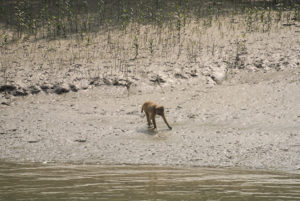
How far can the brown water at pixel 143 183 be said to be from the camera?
4.88 meters

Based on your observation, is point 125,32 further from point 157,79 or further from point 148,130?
point 148,130

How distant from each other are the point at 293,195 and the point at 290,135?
123 inches

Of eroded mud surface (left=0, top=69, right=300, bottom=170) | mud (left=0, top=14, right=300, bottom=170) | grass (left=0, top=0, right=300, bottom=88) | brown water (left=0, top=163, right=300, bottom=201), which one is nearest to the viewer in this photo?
brown water (left=0, top=163, right=300, bottom=201)

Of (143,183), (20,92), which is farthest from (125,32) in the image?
(143,183)

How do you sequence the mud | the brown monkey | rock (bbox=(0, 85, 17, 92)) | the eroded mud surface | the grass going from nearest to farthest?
the eroded mud surface < the mud < the brown monkey < rock (bbox=(0, 85, 17, 92)) < the grass

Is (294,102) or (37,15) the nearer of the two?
(294,102)

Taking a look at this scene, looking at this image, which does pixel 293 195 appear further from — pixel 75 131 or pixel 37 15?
pixel 37 15

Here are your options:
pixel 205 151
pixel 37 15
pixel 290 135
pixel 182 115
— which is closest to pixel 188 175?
pixel 205 151

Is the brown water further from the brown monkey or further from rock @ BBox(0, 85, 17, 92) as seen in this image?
rock @ BBox(0, 85, 17, 92)

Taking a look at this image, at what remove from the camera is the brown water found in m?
4.88

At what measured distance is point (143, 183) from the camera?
5.45 meters

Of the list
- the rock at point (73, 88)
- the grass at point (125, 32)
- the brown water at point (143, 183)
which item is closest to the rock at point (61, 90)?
the rock at point (73, 88)

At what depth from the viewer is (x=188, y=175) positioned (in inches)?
230

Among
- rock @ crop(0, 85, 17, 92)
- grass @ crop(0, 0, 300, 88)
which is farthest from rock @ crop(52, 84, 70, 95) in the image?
rock @ crop(0, 85, 17, 92)
